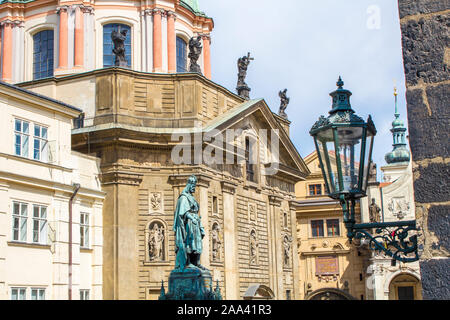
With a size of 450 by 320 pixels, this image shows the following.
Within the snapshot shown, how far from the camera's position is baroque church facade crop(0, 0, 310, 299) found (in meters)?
31.7

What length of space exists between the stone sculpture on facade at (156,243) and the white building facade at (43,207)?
245 centimetres

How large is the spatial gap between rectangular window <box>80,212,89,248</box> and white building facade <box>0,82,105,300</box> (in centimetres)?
4

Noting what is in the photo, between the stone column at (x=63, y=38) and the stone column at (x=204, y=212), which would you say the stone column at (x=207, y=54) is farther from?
the stone column at (x=204, y=212)

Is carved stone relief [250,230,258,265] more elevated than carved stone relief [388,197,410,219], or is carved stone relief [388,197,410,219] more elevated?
carved stone relief [388,197,410,219]

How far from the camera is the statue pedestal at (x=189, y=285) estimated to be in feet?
71.0

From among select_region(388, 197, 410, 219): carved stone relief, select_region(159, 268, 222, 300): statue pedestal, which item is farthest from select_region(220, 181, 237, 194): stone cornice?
select_region(388, 197, 410, 219): carved stone relief

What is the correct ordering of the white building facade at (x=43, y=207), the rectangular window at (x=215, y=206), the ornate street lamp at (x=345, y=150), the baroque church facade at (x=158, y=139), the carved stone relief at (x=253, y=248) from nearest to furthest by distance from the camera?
the ornate street lamp at (x=345, y=150) < the white building facade at (x=43, y=207) < the baroque church facade at (x=158, y=139) < the rectangular window at (x=215, y=206) < the carved stone relief at (x=253, y=248)

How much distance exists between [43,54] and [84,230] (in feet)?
42.6

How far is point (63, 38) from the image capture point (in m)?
37.7

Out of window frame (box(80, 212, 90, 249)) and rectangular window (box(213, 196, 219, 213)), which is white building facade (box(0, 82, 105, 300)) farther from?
rectangular window (box(213, 196, 219, 213))

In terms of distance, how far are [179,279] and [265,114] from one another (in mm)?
18275

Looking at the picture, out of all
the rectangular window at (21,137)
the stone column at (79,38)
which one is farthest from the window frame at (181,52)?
the rectangular window at (21,137)

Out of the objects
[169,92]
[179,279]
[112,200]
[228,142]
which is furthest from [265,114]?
[179,279]

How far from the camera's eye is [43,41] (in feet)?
128
